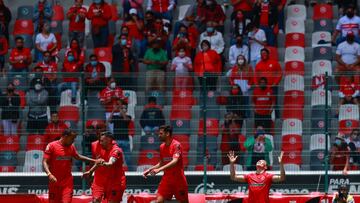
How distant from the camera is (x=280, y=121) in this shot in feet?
83.1

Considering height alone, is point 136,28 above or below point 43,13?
below

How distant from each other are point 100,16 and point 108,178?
8.02 metres

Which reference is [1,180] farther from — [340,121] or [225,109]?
[340,121]

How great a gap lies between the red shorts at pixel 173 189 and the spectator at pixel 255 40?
7.10 metres

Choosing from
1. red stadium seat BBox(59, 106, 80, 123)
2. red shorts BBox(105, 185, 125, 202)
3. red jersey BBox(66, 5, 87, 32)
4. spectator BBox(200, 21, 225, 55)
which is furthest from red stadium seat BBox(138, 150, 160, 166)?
red jersey BBox(66, 5, 87, 32)

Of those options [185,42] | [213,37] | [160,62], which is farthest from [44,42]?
[213,37]

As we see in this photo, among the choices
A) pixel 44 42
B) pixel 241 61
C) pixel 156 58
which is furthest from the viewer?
pixel 44 42

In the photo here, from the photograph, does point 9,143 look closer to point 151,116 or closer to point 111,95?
point 111,95

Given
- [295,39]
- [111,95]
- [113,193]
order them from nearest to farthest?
[113,193] < [111,95] < [295,39]

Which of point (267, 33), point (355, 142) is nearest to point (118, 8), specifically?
point (267, 33)

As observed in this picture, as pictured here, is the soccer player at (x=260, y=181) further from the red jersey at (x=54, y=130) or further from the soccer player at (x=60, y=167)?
the red jersey at (x=54, y=130)

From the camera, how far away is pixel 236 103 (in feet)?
82.7

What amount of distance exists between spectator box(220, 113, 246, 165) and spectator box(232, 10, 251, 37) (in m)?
4.21

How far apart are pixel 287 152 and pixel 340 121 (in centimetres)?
125
